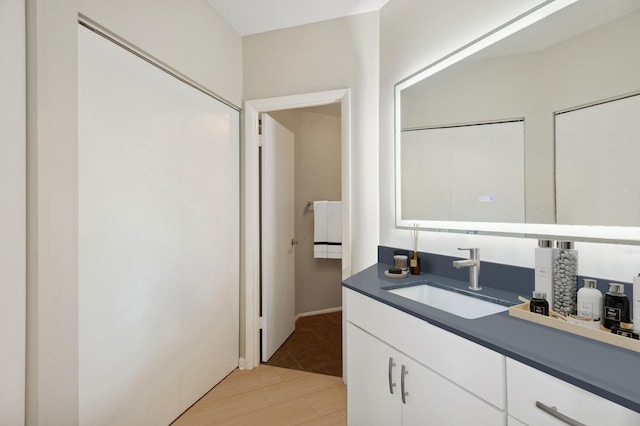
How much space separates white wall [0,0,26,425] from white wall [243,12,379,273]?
148 cm

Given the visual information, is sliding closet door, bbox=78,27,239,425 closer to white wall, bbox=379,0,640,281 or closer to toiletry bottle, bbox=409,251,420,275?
white wall, bbox=379,0,640,281

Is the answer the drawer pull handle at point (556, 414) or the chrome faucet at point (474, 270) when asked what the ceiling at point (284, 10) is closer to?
the chrome faucet at point (474, 270)

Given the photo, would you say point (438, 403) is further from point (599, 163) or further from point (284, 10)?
point (284, 10)

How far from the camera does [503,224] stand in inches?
50.8

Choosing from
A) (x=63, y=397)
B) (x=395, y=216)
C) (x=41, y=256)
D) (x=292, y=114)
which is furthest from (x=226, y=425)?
(x=292, y=114)

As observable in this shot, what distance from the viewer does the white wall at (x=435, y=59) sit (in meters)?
1.01

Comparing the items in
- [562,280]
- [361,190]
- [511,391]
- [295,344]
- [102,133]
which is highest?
[102,133]

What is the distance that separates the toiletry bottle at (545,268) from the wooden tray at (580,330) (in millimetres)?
86

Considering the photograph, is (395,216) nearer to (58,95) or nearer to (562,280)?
(562,280)

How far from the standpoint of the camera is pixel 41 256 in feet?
3.45

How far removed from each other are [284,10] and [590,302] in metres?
2.26

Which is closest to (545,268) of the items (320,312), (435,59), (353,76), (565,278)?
(565,278)

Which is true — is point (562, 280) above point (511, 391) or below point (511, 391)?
above

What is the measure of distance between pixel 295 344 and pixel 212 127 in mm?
1955
